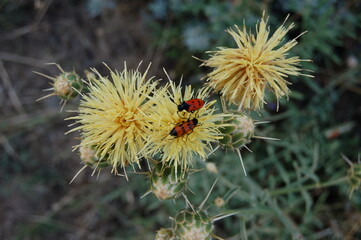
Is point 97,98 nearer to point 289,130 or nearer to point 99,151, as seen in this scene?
point 99,151

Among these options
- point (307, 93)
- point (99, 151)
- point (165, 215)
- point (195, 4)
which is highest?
point (195, 4)

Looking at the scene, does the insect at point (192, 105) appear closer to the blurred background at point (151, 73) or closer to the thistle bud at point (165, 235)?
the thistle bud at point (165, 235)

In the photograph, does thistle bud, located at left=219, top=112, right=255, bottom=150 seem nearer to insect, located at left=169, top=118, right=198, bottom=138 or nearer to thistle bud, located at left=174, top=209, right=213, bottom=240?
insect, located at left=169, top=118, right=198, bottom=138

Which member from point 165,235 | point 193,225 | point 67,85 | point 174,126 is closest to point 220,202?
point 193,225

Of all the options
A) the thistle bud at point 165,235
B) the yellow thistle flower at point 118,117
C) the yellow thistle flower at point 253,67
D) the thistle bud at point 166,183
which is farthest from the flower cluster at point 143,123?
the thistle bud at point 165,235

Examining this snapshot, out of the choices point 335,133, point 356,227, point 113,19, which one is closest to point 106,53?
point 113,19

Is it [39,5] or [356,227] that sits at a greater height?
[39,5]

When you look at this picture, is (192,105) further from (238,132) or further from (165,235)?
(165,235)
